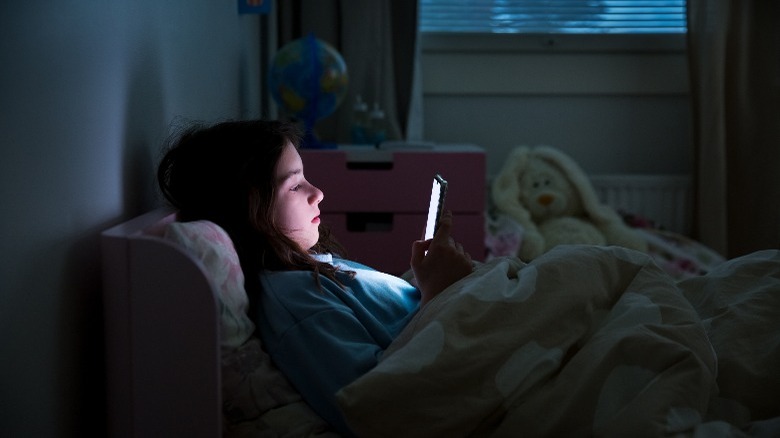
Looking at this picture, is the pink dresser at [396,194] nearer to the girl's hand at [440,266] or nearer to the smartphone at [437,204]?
the smartphone at [437,204]

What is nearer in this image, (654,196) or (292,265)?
(292,265)

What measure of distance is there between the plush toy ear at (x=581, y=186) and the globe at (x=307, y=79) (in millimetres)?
797

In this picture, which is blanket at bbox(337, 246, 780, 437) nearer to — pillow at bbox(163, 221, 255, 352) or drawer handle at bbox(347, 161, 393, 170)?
pillow at bbox(163, 221, 255, 352)

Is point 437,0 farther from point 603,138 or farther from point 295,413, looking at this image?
point 295,413

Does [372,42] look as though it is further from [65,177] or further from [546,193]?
[65,177]

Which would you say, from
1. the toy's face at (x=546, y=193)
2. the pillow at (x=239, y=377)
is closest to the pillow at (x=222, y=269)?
the pillow at (x=239, y=377)

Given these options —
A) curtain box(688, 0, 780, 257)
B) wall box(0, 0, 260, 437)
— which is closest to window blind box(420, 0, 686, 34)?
curtain box(688, 0, 780, 257)

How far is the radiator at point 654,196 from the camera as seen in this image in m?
3.16

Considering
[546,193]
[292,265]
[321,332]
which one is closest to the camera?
[321,332]

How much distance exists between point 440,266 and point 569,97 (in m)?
2.09

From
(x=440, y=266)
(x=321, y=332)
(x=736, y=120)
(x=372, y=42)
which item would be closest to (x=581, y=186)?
(x=736, y=120)

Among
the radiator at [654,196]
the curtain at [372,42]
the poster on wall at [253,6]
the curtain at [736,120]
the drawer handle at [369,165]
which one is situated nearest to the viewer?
the poster on wall at [253,6]

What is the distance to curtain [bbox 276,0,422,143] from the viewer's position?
119 inches

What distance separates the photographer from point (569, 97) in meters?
3.24
